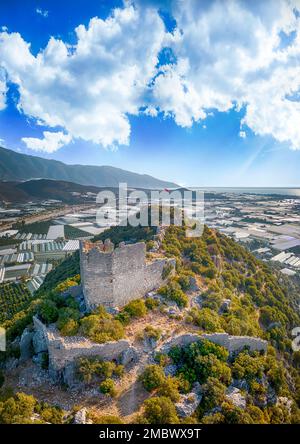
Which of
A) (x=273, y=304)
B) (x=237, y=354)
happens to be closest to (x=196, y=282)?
(x=237, y=354)

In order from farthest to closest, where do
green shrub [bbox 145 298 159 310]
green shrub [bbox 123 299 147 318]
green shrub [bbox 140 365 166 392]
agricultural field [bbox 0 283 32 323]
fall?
agricultural field [bbox 0 283 32 323]
green shrub [bbox 145 298 159 310]
green shrub [bbox 123 299 147 318]
green shrub [bbox 140 365 166 392]

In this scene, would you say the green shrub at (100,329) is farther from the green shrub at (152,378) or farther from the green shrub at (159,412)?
the green shrub at (159,412)

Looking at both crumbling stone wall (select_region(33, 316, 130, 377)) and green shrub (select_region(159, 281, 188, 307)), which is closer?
crumbling stone wall (select_region(33, 316, 130, 377))

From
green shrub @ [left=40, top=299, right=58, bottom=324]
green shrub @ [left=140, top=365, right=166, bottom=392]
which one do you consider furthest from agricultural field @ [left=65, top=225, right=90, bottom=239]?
green shrub @ [left=140, top=365, right=166, bottom=392]

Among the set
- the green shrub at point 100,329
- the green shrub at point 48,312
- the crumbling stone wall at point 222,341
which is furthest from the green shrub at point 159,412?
the green shrub at point 48,312

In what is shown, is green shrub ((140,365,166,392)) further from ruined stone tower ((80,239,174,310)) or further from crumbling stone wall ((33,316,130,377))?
ruined stone tower ((80,239,174,310))

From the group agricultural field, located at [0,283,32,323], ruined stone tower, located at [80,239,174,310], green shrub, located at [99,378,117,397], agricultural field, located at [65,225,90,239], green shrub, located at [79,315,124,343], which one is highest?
ruined stone tower, located at [80,239,174,310]

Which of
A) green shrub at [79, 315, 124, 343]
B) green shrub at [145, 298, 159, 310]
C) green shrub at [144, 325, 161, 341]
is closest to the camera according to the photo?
green shrub at [79, 315, 124, 343]

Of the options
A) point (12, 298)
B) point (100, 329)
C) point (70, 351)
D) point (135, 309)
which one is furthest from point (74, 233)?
point (70, 351)
